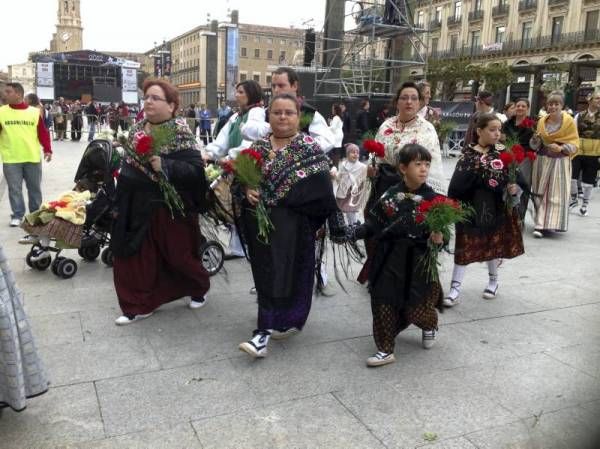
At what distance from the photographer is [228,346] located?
394cm

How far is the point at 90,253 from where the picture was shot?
5.91 metres

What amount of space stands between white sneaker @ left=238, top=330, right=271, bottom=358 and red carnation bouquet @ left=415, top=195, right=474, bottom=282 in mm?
1109

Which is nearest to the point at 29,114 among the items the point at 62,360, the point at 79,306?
the point at 79,306

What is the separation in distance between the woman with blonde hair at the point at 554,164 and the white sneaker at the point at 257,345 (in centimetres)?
502

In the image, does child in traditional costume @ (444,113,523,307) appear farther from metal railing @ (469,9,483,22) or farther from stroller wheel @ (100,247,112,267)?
metal railing @ (469,9,483,22)

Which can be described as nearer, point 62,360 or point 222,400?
point 222,400

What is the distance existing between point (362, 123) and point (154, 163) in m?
11.4

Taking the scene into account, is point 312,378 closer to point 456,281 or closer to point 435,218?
point 435,218

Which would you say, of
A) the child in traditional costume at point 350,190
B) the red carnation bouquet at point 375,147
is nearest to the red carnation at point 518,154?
the red carnation bouquet at point 375,147

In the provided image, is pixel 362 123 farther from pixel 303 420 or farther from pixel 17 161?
pixel 303 420

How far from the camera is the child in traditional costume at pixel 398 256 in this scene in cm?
367

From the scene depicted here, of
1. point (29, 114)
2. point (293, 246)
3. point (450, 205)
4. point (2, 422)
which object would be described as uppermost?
point (29, 114)

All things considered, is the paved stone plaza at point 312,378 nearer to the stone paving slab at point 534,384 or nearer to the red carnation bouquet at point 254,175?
the stone paving slab at point 534,384

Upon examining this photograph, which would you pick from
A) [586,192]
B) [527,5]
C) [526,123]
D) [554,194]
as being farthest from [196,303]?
[527,5]
